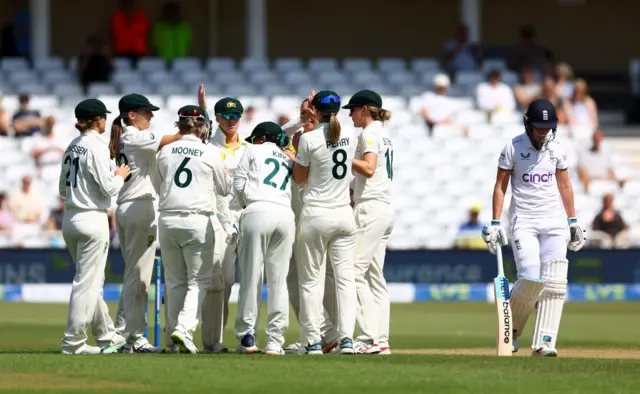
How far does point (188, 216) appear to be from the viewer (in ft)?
33.3

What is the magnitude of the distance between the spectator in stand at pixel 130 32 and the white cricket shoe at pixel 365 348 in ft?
43.2

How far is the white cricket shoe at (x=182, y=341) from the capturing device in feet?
32.9

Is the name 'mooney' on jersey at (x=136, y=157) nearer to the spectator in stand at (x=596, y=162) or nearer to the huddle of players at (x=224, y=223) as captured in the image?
the huddle of players at (x=224, y=223)

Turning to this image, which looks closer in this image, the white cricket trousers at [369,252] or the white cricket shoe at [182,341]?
the white cricket shoe at [182,341]

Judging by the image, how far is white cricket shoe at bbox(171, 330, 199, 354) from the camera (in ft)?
32.9

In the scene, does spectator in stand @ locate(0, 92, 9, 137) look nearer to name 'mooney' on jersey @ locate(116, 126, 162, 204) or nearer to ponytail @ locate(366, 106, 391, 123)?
name 'mooney' on jersey @ locate(116, 126, 162, 204)

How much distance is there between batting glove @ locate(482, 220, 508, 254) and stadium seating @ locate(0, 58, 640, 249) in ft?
28.8

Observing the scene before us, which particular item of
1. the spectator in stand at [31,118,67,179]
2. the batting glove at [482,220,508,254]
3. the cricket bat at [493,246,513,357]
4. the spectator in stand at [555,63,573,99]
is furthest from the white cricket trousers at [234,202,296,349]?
the spectator in stand at [555,63,573,99]

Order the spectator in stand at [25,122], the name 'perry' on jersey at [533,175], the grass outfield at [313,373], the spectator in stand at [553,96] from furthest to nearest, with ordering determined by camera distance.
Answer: the spectator in stand at [553,96], the spectator in stand at [25,122], the name 'perry' on jersey at [533,175], the grass outfield at [313,373]

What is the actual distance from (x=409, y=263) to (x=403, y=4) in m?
8.01

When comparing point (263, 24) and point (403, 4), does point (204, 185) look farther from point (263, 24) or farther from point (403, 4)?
point (403, 4)

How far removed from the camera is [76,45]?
2508 cm

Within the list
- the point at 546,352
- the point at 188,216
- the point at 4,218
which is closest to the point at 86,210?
the point at 188,216

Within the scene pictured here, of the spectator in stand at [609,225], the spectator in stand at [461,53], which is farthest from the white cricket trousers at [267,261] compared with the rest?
the spectator in stand at [461,53]
